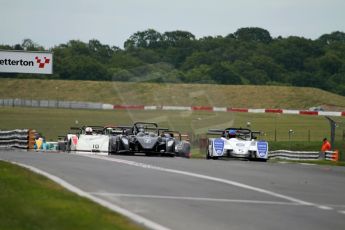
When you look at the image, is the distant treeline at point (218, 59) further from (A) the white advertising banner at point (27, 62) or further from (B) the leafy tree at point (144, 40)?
(A) the white advertising banner at point (27, 62)

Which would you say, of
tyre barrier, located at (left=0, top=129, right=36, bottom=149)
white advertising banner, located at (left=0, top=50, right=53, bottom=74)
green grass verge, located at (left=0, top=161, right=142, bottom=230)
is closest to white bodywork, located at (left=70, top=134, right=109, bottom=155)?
white advertising banner, located at (left=0, top=50, right=53, bottom=74)

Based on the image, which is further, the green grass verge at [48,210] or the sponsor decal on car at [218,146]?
the sponsor decal on car at [218,146]

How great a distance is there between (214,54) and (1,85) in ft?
Result: 246

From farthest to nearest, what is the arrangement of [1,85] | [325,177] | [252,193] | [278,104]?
[278,104], [1,85], [325,177], [252,193]

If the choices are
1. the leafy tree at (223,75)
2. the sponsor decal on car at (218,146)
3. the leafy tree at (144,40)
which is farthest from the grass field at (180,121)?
the leafy tree at (144,40)

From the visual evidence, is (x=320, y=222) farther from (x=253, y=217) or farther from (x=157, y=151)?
(x=157, y=151)

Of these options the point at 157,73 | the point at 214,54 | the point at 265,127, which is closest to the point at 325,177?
the point at 157,73

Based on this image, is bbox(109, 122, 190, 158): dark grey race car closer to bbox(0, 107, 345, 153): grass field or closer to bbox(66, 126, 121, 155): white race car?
bbox(66, 126, 121, 155): white race car

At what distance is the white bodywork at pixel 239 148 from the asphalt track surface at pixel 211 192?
25.3ft

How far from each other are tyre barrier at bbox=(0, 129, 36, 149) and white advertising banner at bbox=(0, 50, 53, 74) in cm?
355

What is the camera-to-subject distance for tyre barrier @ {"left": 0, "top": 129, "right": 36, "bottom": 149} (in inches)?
1528

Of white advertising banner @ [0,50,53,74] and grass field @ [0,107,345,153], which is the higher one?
white advertising banner @ [0,50,53,74]

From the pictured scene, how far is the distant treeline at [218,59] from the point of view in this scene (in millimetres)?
114250

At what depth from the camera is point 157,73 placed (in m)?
46.4
